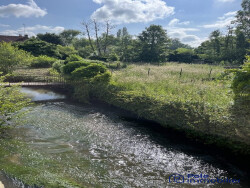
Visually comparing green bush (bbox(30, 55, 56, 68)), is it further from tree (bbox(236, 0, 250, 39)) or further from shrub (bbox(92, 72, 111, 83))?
tree (bbox(236, 0, 250, 39))

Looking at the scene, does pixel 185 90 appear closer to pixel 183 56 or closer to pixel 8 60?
pixel 8 60

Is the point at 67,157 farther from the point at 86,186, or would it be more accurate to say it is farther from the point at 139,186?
the point at 139,186

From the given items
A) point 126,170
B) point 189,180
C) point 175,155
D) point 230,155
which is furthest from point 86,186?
point 230,155

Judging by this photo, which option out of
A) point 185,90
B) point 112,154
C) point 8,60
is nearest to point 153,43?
point 8,60

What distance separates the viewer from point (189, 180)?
20.3 feet

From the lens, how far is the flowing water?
607 centimetres

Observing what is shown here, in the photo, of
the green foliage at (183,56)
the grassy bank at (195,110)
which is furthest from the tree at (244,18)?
the grassy bank at (195,110)

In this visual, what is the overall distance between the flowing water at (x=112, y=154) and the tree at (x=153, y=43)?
2784 centimetres

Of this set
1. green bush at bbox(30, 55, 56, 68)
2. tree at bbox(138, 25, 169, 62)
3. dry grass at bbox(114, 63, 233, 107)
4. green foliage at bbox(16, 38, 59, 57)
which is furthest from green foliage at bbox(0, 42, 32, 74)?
tree at bbox(138, 25, 169, 62)

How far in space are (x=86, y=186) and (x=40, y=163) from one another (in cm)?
208

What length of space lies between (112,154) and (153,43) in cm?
3459

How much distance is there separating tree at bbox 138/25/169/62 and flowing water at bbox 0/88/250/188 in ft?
91.3

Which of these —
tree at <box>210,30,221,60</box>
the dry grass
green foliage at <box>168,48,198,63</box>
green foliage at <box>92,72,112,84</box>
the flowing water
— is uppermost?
tree at <box>210,30,221,60</box>

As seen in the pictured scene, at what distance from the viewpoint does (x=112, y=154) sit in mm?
7578
